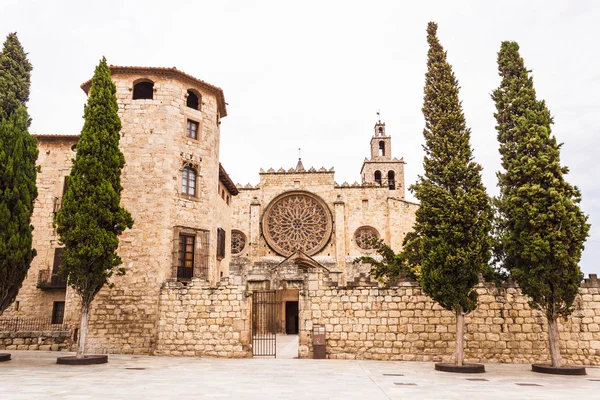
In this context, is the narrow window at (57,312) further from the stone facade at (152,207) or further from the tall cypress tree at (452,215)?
the tall cypress tree at (452,215)

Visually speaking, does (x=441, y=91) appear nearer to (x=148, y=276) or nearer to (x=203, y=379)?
(x=203, y=379)

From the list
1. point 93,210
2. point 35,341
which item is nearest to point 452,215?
point 93,210

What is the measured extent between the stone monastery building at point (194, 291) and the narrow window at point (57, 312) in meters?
0.05

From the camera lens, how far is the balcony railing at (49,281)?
733 inches

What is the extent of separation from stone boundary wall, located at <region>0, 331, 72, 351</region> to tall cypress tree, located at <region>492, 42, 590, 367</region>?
51.0 feet

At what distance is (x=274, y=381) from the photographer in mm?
8766

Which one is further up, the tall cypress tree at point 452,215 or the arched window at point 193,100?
the arched window at point 193,100

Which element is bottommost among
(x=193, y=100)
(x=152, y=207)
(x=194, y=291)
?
(x=194, y=291)

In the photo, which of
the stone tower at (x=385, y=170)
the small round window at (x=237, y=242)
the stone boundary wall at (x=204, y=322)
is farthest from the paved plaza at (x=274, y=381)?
the stone tower at (x=385, y=170)

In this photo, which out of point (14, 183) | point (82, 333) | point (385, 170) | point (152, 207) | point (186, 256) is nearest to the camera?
point (82, 333)

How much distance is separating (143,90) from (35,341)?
34.2 ft

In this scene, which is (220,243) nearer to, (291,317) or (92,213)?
(92,213)

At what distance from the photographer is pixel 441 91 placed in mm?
13609

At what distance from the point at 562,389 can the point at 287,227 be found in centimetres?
2735
